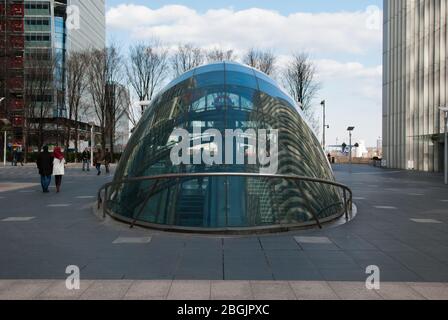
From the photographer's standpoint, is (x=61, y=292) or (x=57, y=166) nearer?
(x=61, y=292)

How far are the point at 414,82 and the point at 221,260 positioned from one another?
42.6 metres

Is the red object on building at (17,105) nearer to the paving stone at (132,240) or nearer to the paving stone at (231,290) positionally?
the paving stone at (132,240)

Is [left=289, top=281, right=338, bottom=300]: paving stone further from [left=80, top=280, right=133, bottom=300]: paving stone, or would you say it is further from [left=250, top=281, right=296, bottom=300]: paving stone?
[left=80, top=280, right=133, bottom=300]: paving stone

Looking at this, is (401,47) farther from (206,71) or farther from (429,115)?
(206,71)

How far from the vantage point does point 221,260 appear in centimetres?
671

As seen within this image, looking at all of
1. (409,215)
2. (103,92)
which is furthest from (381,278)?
(103,92)

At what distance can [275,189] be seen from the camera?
10008 millimetres

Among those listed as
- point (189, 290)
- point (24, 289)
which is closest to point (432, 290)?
point (189, 290)

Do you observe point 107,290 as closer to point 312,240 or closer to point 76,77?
point 312,240

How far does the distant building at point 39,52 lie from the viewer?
39231 mm

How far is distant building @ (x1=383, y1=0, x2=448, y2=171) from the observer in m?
39.5

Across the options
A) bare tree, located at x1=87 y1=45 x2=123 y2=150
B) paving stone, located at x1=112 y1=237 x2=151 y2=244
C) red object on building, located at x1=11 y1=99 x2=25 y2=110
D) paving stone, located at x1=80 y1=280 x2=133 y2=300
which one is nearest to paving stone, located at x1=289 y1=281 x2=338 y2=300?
paving stone, located at x1=80 y1=280 x2=133 y2=300
